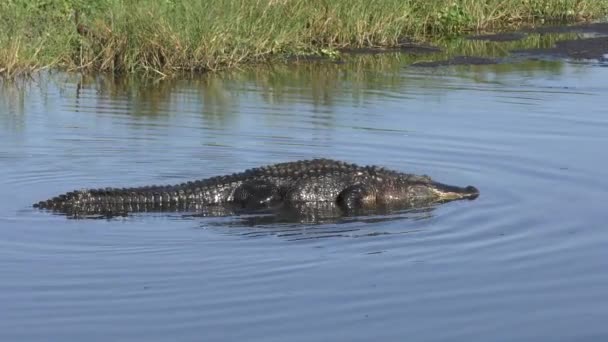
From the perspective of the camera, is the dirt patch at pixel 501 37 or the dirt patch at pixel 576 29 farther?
the dirt patch at pixel 576 29

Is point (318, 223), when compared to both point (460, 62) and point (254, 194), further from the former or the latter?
point (460, 62)

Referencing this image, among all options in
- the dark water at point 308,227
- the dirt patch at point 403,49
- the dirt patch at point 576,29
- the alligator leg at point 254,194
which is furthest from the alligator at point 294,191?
the dirt patch at point 576,29

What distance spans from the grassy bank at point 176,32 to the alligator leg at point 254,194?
6.61m

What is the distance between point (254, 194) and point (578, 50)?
37.2 ft

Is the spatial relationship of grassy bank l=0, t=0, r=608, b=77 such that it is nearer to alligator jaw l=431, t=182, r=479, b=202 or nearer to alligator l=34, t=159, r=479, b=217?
alligator l=34, t=159, r=479, b=217

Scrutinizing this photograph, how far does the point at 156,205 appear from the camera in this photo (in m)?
10.7

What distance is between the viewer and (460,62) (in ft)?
65.2

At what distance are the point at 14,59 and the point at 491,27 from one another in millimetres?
9449

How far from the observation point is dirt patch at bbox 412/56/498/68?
1959 centimetres

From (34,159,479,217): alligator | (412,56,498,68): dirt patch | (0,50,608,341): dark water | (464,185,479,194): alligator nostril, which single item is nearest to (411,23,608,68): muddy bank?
(412,56,498,68): dirt patch

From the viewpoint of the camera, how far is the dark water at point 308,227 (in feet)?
24.8

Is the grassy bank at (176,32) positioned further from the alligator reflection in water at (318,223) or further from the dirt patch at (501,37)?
the alligator reflection in water at (318,223)

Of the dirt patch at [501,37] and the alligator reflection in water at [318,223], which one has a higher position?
the dirt patch at [501,37]

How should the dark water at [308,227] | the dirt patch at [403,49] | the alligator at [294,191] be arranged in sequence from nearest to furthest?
the dark water at [308,227] < the alligator at [294,191] < the dirt patch at [403,49]
